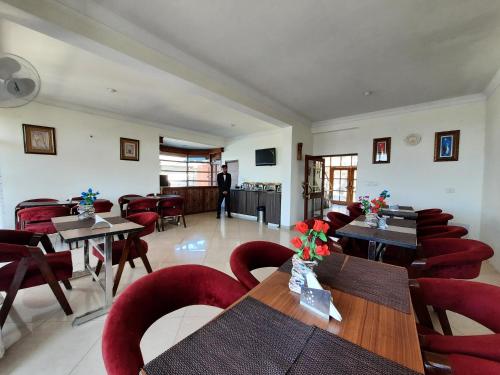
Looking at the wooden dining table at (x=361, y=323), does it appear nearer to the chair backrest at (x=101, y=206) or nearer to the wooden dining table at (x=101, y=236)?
the wooden dining table at (x=101, y=236)

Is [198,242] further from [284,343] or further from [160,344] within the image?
[284,343]

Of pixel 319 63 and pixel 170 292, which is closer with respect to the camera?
pixel 170 292

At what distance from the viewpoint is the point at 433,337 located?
1.06m

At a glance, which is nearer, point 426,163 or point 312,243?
point 312,243

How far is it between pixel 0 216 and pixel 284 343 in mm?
5628

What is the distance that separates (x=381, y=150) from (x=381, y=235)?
11.5ft

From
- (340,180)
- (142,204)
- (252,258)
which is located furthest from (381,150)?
(340,180)

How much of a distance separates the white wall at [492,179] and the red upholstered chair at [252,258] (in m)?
3.54

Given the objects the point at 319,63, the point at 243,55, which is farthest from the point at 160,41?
the point at 319,63

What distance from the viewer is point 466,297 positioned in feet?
3.78

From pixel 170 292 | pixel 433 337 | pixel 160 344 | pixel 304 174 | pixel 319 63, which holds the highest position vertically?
pixel 319 63

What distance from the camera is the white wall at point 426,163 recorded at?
3.94 meters

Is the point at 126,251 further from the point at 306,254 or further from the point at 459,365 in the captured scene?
the point at 459,365

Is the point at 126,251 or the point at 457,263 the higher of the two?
the point at 457,263
